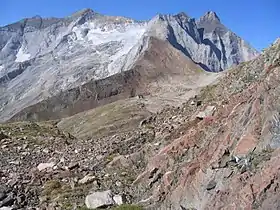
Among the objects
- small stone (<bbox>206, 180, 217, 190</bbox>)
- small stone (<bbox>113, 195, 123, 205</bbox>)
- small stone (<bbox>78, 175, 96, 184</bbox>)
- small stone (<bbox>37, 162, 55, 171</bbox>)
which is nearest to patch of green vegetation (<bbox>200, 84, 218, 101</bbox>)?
small stone (<bbox>78, 175, 96, 184</bbox>)

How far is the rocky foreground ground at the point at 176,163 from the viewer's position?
44.7 feet

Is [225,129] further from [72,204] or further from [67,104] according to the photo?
[67,104]

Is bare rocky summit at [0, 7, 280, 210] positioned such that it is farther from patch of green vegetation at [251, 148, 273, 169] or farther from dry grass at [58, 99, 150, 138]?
dry grass at [58, 99, 150, 138]

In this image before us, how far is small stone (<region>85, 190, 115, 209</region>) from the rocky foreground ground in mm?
35

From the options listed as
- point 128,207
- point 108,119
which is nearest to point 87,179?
point 128,207

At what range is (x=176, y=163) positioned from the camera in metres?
18.3

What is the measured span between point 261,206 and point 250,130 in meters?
3.48

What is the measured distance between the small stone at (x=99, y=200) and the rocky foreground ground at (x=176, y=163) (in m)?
0.03

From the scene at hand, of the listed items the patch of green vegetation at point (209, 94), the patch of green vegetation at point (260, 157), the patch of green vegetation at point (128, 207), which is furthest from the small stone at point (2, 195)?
the patch of green vegetation at point (209, 94)

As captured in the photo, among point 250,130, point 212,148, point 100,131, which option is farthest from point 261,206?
point 100,131

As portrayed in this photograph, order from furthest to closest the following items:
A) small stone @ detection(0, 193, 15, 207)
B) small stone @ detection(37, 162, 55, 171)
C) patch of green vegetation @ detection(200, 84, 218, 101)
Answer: patch of green vegetation @ detection(200, 84, 218, 101) → small stone @ detection(37, 162, 55, 171) → small stone @ detection(0, 193, 15, 207)

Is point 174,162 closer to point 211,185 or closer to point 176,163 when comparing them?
point 176,163

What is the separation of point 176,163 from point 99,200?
2980 millimetres

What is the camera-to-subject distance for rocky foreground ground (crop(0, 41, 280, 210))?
13.6 metres
